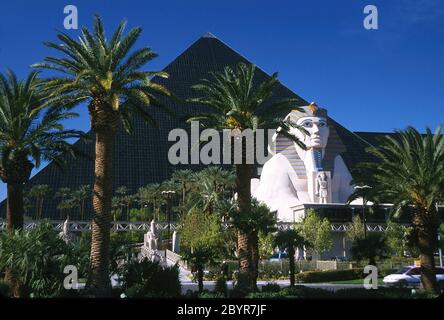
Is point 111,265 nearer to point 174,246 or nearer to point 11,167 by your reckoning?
point 11,167

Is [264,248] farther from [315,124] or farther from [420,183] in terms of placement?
[420,183]

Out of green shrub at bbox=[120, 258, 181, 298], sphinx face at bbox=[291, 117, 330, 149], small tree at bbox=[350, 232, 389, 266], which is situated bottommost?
green shrub at bbox=[120, 258, 181, 298]

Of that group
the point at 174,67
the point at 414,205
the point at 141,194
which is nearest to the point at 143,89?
the point at 414,205

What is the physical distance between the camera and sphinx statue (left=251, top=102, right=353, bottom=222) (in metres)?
47.1

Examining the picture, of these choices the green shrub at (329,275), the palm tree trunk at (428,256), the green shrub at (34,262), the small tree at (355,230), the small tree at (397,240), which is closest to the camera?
the green shrub at (34,262)

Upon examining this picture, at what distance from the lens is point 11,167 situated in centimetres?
1783

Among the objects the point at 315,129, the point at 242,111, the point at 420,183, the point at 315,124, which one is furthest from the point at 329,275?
the point at 315,124

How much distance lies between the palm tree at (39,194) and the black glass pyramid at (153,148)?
1.63 metres

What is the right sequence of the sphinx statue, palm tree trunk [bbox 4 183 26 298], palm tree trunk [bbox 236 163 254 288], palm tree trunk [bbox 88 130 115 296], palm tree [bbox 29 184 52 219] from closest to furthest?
palm tree trunk [bbox 88 130 115 296] < palm tree trunk [bbox 4 183 26 298] < palm tree trunk [bbox 236 163 254 288] < the sphinx statue < palm tree [bbox 29 184 52 219]

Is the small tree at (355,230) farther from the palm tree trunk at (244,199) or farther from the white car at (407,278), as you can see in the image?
the palm tree trunk at (244,199)

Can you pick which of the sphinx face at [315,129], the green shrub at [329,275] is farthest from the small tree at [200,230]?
the sphinx face at [315,129]

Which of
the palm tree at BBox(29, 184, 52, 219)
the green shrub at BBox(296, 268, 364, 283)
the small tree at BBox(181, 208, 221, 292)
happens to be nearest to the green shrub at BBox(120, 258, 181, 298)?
the small tree at BBox(181, 208, 221, 292)

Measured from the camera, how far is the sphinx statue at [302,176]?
47.1 m

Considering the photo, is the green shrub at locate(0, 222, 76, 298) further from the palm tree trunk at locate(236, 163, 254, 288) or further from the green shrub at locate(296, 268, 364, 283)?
the green shrub at locate(296, 268, 364, 283)
